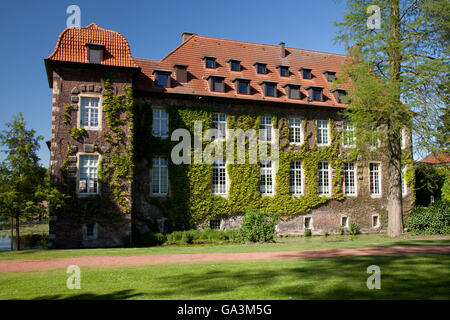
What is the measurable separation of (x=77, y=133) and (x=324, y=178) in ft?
53.8

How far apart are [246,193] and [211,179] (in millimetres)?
2496

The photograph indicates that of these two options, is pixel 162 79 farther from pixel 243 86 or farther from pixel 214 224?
pixel 214 224

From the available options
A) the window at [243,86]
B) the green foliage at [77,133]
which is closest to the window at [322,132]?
the window at [243,86]

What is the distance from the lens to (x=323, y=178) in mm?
28219

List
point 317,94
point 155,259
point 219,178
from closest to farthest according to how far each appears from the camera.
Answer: point 155,259
point 219,178
point 317,94

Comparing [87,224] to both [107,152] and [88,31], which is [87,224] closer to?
[107,152]

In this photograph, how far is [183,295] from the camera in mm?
7344

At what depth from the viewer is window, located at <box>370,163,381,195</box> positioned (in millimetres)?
29797

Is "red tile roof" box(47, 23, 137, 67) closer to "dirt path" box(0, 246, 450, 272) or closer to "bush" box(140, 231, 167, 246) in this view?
"bush" box(140, 231, 167, 246)

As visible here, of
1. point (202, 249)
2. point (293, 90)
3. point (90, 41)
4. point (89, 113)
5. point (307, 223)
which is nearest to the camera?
point (202, 249)

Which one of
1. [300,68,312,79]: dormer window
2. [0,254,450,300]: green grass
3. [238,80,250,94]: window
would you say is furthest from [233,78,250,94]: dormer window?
[0,254,450,300]: green grass

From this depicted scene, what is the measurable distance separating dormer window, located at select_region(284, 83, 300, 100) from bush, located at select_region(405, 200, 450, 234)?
35.8 ft

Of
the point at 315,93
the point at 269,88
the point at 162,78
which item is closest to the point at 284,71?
the point at 315,93
